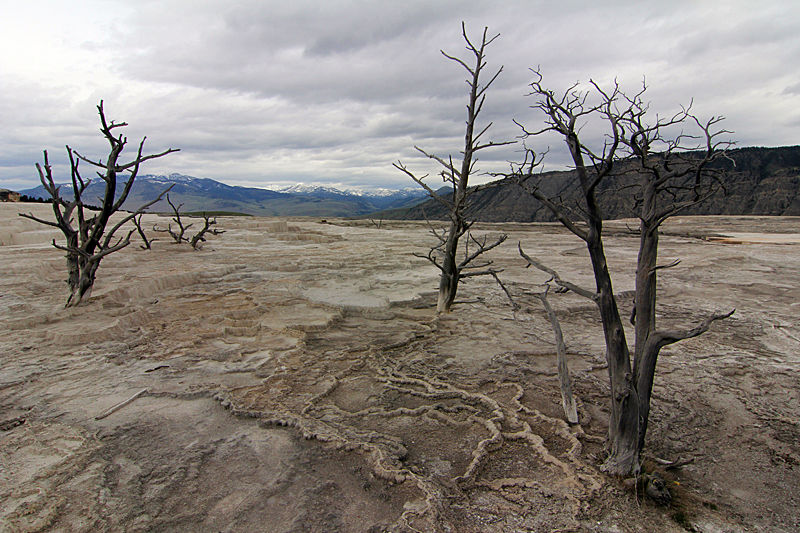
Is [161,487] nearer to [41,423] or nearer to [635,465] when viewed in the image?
[41,423]

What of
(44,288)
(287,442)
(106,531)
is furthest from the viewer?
(44,288)

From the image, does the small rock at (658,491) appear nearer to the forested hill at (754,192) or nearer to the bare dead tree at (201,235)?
the bare dead tree at (201,235)

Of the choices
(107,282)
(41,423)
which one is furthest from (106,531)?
(107,282)

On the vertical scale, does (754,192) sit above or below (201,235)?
above

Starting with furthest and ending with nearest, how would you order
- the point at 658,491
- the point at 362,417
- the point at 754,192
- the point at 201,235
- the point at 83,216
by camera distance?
the point at 754,192
the point at 201,235
the point at 83,216
the point at 362,417
the point at 658,491

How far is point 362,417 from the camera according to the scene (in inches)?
151

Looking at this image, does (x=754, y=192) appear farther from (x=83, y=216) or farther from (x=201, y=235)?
(x=83, y=216)

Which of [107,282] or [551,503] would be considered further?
[107,282]

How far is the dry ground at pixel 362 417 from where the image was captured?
2.60 m

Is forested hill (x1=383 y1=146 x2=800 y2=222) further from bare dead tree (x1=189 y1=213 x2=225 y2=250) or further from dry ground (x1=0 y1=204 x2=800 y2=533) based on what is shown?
dry ground (x1=0 y1=204 x2=800 y2=533)

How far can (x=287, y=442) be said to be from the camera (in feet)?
11.0

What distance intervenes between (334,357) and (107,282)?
19.1 ft

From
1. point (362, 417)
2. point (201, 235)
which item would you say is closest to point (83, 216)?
point (362, 417)

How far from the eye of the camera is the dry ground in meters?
2.60
